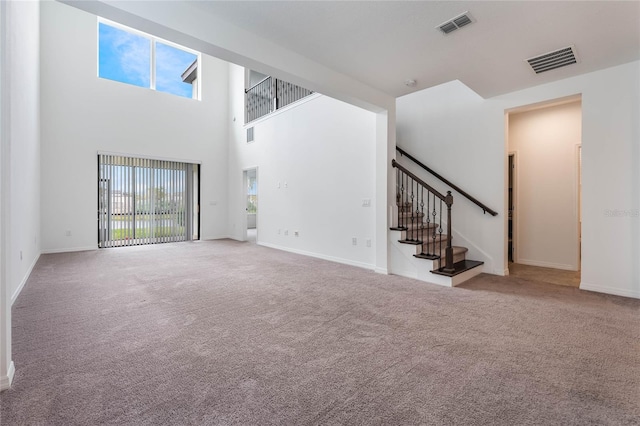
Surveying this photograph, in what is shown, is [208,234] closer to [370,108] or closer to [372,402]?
[370,108]

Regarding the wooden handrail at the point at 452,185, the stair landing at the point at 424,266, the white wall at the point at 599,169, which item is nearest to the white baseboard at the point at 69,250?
the stair landing at the point at 424,266

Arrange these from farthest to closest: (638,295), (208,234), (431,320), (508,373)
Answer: (208,234)
(638,295)
(431,320)
(508,373)

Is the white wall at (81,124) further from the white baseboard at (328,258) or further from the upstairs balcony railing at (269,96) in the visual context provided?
the white baseboard at (328,258)

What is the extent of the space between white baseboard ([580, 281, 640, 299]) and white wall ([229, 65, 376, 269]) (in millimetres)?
2790

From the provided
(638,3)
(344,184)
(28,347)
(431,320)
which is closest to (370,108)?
(344,184)

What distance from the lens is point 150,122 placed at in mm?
7777

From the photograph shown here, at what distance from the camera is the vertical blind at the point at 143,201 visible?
728 cm

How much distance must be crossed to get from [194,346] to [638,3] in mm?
4542

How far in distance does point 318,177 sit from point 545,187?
409 centimetres

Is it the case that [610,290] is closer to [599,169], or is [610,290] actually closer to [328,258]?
[599,169]

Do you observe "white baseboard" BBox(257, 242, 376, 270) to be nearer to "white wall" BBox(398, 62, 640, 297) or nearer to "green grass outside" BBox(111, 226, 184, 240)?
"white wall" BBox(398, 62, 640, 297)

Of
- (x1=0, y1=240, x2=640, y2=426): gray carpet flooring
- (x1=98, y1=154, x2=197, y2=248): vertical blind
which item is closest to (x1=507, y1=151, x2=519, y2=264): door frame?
(x1=0, y1=240, x2=640, y2=426): gray carpet flooring

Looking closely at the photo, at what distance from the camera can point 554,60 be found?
3447 mm

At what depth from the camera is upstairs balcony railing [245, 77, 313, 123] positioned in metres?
6.88
